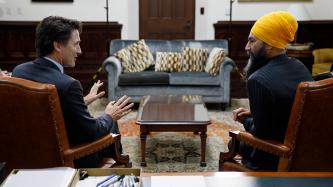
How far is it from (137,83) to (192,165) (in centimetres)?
210

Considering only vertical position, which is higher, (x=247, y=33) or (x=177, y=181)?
(x=247, y=33)

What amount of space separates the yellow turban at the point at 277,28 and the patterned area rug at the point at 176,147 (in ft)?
4.93

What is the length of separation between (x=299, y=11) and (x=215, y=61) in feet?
7.57

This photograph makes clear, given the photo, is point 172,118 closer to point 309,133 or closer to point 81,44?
point 309,133

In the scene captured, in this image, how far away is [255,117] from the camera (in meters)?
2.22

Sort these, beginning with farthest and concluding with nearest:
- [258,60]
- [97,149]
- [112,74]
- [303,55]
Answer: [303,55], [112,74], [258,60], [97,149]

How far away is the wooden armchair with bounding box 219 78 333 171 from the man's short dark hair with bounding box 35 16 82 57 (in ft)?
4.03

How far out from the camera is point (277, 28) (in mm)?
2275

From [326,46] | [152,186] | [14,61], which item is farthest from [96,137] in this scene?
[326,46]

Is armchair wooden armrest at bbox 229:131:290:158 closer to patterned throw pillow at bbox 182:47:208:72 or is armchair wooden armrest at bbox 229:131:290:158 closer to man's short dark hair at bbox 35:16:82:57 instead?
man's short dark hair at bbox 35:16:82:57

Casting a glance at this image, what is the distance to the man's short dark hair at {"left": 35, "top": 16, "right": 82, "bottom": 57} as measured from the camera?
2.25 metres

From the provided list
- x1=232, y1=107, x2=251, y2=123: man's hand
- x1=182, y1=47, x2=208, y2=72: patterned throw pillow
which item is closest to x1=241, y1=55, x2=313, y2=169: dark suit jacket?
x1=232, y1=107, x2=251, y2=123: man's hand

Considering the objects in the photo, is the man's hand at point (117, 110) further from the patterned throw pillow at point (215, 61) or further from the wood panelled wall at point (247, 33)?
the wood panelled wall at point (247, 33)

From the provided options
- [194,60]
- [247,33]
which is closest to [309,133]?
[194,60]
